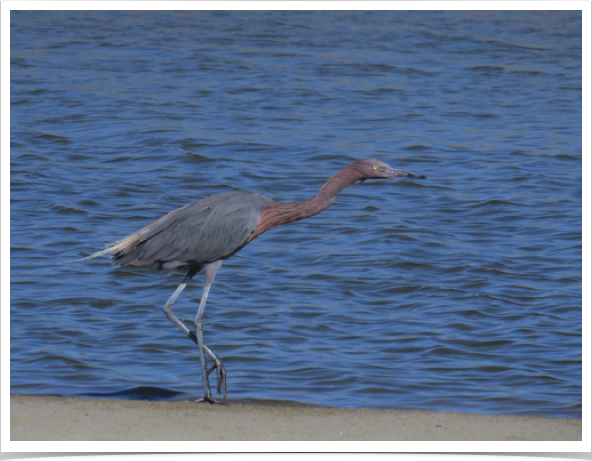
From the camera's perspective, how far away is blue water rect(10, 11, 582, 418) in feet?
26.8

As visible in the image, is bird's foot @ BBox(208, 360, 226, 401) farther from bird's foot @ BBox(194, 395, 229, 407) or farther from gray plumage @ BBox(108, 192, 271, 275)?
gray plumage @ BBox(108, 192, 271, 275)

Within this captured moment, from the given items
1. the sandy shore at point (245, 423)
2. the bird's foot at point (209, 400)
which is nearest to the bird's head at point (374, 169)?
the sandy shore at point (245, 423)

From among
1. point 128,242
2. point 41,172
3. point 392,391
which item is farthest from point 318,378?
point 41,172

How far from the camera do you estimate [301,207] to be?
767 cm

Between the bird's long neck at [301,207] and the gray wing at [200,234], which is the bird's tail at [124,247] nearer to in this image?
the gray wing at [200,234]

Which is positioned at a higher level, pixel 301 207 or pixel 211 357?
pixel 301 207

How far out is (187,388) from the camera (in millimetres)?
7566

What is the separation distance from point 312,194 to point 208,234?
6326 mm

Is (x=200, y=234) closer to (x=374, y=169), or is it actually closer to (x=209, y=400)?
(x=209, y=400)

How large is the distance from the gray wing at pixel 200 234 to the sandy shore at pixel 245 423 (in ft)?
3.72

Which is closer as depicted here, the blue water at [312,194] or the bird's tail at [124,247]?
the bird's tail at [124,247]

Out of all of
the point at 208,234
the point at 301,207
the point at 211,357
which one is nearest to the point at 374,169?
the point at 301,207

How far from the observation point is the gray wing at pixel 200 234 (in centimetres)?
730

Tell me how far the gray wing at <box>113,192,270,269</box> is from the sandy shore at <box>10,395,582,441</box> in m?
1.13
